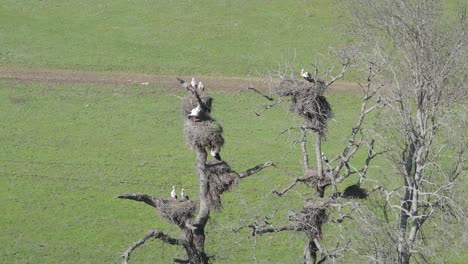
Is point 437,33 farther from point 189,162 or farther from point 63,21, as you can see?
point 63,21

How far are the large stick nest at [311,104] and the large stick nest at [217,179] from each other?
7.73 feet

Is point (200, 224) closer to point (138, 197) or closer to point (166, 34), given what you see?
point (138, 197)

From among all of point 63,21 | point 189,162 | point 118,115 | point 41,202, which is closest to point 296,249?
point 189,162

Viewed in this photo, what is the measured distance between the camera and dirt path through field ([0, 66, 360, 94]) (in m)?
35.4

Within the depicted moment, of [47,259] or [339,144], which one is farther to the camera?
[339,144]

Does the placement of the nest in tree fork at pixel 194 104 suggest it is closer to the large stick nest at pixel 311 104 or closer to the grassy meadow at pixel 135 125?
the grassy meadow at pixel 135 125

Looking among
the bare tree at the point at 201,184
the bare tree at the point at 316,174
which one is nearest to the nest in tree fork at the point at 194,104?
the bare tree at the point at 201,184

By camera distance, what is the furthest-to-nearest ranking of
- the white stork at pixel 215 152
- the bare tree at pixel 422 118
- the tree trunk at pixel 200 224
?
1. the white stork at pixel 215 152
2. the bare tree at pixel 422 118
3. the tree trunk at pixel 200 224

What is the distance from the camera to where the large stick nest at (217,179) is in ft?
50.3

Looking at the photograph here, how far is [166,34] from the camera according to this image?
40.5m

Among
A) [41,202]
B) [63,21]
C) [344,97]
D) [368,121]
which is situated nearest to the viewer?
[41,202]

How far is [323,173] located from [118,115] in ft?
58.1

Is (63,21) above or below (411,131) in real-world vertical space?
below

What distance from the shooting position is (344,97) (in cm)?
3459
